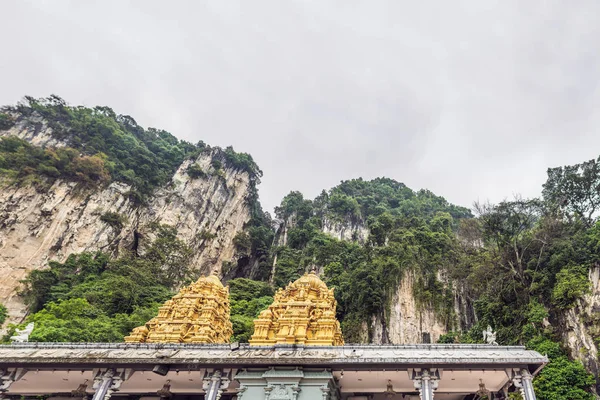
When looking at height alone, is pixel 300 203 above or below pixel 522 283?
above

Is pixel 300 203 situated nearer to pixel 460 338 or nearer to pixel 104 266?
pixel 104 266

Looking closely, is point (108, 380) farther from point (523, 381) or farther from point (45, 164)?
point (45, 164)

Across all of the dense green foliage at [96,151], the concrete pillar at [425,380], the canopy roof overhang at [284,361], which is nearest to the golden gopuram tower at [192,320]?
the canopy roof overhang at [284,361]

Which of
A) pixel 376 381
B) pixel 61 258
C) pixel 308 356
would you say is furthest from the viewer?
pixel 61 258

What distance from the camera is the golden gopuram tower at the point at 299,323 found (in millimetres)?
16719

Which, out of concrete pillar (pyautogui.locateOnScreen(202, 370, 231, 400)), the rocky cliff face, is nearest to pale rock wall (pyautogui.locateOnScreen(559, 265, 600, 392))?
concrete pillar (pyautogui.locateOnScreen(202, 370, 231, 400))

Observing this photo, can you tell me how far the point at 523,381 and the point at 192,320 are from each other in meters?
14.0

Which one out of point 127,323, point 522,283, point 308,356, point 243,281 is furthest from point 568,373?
point 243,281

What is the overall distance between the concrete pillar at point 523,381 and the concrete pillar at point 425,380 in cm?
209

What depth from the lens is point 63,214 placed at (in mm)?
37031

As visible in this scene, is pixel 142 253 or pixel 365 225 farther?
pixel 365 225

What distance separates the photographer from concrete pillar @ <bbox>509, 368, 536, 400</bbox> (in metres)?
10.6

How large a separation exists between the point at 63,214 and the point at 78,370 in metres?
30.2

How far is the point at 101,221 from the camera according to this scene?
1535 inches
